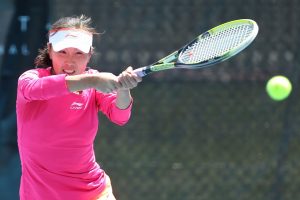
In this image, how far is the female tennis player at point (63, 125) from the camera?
3.16 metres

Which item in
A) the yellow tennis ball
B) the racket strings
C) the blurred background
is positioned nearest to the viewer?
the racket strings

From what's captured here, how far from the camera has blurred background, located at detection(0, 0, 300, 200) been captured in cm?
475

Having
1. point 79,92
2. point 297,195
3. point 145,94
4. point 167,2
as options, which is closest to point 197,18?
point 167,2

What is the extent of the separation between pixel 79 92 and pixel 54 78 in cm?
30

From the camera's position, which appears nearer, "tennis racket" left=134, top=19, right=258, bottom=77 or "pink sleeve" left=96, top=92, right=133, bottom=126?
"tennis racket" left=134, top=19, right=258, bottom=77

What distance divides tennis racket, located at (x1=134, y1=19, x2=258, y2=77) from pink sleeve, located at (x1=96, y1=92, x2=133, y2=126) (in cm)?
24

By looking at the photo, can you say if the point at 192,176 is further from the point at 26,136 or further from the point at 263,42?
the point at 26,136

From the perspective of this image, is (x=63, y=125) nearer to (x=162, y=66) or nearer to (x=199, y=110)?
(x=162, y=66)

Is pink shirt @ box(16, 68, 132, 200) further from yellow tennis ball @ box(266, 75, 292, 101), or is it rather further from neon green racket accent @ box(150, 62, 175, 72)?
yellow tennis ball @ box(266, 75, 292, 101)

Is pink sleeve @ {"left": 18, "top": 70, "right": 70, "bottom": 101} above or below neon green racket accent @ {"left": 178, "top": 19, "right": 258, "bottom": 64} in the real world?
below

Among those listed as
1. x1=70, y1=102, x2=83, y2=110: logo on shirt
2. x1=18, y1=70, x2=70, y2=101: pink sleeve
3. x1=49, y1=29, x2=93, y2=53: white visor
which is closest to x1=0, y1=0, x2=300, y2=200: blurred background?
x1=49, y1=29, x2=93, y2=53: white visor

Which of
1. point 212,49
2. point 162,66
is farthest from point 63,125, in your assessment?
point 212,49

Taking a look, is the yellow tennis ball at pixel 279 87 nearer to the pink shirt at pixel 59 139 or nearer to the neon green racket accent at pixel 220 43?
the neon green racket accent at pixel 220 43

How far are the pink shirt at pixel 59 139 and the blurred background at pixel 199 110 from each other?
1483 mm
